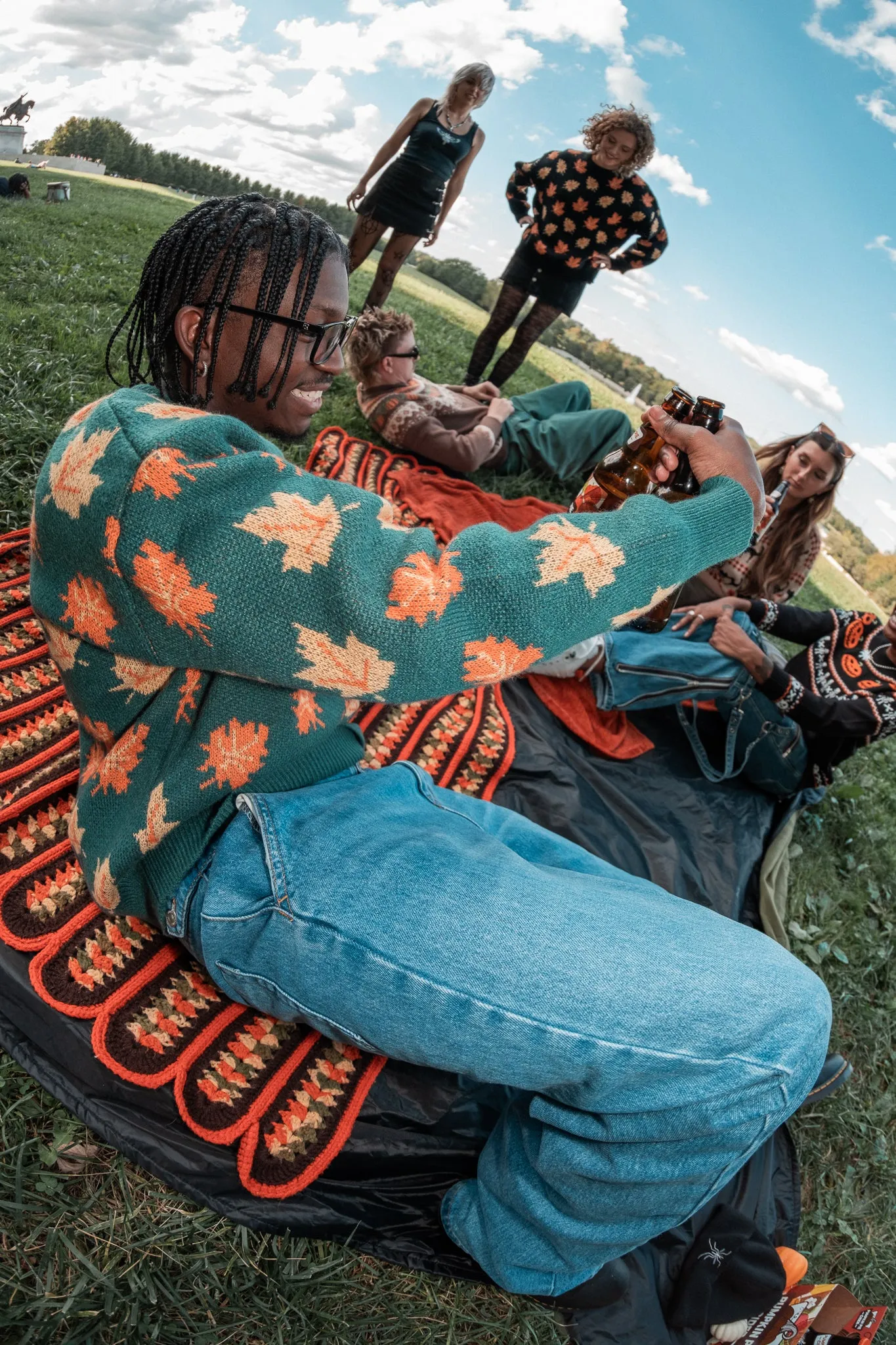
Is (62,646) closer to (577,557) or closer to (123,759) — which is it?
(123,759)

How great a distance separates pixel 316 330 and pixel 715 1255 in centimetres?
236

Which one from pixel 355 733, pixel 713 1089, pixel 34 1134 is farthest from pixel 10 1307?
pixel 713 1089

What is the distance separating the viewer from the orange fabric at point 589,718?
348 centimetres

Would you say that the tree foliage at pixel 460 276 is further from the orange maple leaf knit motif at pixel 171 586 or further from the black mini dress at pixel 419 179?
the orange maple leaf knit motif at pixel 171 586

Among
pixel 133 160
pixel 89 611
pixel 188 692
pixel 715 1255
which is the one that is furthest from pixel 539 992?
pixel 133 160

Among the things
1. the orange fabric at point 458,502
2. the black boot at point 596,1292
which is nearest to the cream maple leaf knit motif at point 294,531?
the black boot at point 596,1292

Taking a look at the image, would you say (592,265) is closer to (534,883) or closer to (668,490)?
(668,490)

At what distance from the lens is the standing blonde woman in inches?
216

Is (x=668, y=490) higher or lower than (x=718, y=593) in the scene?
higher

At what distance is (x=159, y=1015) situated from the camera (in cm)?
192

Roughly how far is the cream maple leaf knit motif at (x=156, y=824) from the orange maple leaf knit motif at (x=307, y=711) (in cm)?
28

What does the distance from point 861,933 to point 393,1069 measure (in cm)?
236

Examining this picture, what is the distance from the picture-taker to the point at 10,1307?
151 centimetres

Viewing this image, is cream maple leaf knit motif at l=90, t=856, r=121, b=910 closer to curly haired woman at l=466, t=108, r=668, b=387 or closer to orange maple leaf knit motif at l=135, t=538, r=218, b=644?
orange maple leaf knit motif at l=135, t=538, r=218, b=644
